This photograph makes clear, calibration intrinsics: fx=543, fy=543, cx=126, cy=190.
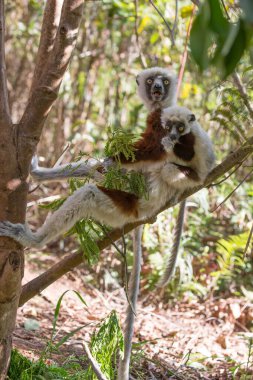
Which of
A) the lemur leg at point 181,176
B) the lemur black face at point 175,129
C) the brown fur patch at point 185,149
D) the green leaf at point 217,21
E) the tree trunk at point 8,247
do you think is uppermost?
the lemur black face at point 175,129

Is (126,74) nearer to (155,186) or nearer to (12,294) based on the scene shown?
(155,186)

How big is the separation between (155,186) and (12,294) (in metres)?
1.73

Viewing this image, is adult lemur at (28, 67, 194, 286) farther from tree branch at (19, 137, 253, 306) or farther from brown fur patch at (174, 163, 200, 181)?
tree branch at (19, 137, 253, 306)

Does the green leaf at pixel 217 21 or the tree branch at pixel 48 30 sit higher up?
the tree branch at pixel 48 30

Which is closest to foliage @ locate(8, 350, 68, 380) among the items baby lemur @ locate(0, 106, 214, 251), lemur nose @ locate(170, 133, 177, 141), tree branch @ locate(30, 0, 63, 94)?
baby lemur @ locate(0, 106, 214, 251)

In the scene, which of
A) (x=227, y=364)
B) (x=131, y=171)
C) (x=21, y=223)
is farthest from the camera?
(x=227, y=364)

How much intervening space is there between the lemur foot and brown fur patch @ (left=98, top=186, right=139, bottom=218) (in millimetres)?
997

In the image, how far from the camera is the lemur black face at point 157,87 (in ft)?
19.3

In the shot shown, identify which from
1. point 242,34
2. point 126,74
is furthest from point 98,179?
point 126,74

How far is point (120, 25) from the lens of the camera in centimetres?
997

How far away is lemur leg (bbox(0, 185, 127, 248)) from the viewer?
12.4 feet

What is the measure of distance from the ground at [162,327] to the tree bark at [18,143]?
1.32m

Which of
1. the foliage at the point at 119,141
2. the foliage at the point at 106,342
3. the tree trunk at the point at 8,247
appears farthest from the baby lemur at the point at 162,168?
the tree trunk at the point at 8,247

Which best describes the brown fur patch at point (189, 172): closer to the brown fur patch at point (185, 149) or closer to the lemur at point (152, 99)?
the brown fur patch at point (185, 149)
